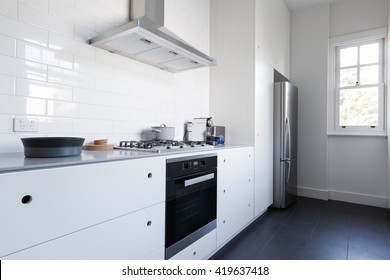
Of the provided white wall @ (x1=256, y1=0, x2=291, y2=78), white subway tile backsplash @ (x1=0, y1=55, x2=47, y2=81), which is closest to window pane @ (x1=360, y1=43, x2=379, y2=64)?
white wall @ (x1=256, y1=0, x2=291, y2=78)

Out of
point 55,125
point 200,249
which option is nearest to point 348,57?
point 200,249

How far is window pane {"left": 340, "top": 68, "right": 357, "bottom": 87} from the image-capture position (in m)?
3.56

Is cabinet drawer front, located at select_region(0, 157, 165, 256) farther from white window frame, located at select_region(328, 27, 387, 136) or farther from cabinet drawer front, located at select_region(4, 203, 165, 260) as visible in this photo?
white window frame, located at select_region(328, 27, 387, 136)

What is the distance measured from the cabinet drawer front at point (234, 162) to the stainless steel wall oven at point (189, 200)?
0.43ft

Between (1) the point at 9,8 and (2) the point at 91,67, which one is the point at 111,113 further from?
(1) the point at 9,8

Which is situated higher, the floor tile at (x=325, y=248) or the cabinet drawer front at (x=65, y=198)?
the cabinet drawer front at (x=65, y=198)

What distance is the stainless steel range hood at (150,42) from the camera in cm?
149

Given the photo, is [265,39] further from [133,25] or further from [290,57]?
[133,25]

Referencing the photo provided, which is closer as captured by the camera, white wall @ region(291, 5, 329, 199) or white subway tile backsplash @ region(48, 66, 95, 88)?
white subway tile backsplash @ region(48, 66, 95, 88)

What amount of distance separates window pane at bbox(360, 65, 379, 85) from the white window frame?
0.31 ft

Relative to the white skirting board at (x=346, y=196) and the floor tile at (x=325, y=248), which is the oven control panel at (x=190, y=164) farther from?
the white skirting board at (x=346, y=196)

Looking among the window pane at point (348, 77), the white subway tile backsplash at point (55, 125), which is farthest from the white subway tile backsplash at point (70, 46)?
the window pane at point (348, 77)

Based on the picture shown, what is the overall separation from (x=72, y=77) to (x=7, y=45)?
370 millimetres

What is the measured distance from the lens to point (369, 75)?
136 inches
